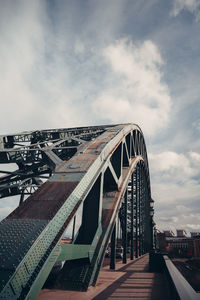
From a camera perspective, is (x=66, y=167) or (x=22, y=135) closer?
(x=66, y=167)

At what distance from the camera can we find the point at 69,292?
686 cm

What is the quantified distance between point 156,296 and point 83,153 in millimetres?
6132

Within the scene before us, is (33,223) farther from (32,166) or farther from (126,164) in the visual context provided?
(126,164)

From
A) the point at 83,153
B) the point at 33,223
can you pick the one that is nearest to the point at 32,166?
the point at 83,153

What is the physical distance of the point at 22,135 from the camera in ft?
43.1

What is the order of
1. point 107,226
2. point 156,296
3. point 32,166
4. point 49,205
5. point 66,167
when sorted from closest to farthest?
point 49,205, point 66,167, point 156,296, point 107,226, point 32,166

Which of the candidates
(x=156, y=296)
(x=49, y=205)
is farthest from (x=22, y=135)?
(x=156, y=296)

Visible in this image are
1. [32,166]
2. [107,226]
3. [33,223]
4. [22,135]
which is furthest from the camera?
[22,135]

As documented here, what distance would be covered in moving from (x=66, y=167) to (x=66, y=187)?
1301 millimetres

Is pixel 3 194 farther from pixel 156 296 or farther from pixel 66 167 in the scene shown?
pixel 156 296

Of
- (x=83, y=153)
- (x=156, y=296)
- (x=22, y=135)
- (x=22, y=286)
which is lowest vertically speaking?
(x=156, y=296)

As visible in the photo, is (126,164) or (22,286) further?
(126,164)

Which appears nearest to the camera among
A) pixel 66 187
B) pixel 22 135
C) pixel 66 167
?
pixel 66 187

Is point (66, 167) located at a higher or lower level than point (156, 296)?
higher
